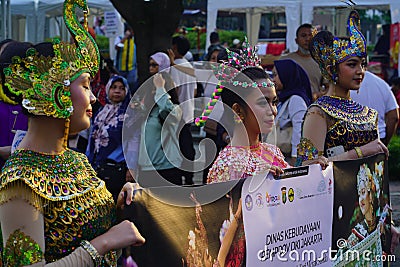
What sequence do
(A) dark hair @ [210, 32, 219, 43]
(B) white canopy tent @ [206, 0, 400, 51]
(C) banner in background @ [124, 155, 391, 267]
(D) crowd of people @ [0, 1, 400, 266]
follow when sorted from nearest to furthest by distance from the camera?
(D) crowd of people @ [0, 1, 400, 266] < (C) banner in background @ [124, 155, 391, 267] < (B) white canopy tent @ [206, 0, 400, 51] < (A) dark hair @ [210, 32, 219, 43]

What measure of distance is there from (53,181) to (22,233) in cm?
24

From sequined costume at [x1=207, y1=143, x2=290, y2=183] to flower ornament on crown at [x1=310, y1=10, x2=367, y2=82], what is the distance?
1.13m

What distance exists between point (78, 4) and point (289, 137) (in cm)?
406

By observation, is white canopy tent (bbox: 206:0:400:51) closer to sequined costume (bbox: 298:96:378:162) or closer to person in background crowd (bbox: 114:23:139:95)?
person in background crowd (bbox: 114:23:139:95)

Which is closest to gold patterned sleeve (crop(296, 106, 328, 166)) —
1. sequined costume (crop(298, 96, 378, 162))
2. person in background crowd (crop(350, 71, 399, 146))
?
sequined costume (crop(298, 96, 378, 162))

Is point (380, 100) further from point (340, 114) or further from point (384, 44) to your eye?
point (384, 44)

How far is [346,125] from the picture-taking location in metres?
4.59

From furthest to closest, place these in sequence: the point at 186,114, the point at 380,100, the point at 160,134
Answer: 1. the point at 380,100
2. the point at 186,114
3. the point at 160,134

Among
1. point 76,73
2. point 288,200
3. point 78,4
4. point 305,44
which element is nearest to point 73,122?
point 76,73

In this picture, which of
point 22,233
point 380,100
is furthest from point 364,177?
point 380,100

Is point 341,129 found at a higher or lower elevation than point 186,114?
higher

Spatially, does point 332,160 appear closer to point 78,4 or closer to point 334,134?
point 334,134

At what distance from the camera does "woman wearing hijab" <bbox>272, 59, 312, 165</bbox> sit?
677 centimetres

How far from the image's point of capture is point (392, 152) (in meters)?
10.9
